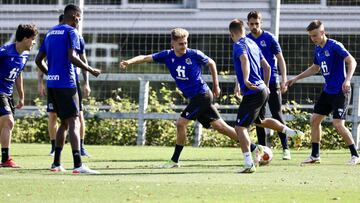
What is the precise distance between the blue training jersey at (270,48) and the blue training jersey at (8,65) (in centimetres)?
341

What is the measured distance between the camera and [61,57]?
498 inches

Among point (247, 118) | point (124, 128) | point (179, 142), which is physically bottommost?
point (124, 128)

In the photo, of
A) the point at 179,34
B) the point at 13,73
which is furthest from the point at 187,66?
the point at 13,73

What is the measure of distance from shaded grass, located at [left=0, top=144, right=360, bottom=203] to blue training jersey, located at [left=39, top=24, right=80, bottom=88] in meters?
1.06

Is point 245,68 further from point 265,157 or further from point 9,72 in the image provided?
point 9,72

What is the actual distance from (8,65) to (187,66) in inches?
93.1

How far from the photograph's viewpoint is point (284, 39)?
2275 centimetres

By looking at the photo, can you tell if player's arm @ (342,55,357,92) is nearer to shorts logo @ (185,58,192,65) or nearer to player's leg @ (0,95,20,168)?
shorts logo @ (185,58,192,65)

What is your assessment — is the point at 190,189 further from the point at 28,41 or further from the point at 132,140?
the point at 132,140

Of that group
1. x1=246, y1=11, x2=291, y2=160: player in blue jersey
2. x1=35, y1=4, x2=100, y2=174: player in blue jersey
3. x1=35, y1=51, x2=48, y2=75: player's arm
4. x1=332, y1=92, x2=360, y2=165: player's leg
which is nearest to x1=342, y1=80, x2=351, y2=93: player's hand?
x1=332, y1=92, x2=360, y2=165: player's leg

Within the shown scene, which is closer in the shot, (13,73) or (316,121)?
(13,73)

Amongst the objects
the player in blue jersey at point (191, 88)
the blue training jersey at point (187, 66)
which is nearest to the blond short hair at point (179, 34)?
the player in blue jersey at point (191, 88)

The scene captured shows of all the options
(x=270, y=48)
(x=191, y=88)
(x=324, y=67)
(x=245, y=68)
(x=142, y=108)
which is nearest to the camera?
(x=245, y=68)

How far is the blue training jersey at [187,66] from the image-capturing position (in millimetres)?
14156
